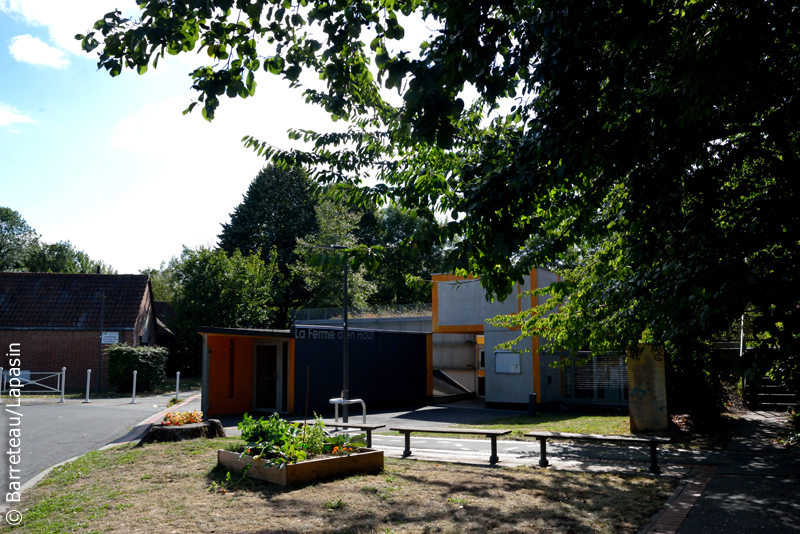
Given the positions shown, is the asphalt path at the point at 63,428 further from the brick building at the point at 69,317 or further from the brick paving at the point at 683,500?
the brick building at the point at 69,317

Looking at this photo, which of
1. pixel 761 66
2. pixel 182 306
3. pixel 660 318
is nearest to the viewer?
pixel 761 66

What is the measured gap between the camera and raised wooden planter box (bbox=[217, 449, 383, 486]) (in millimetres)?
7340

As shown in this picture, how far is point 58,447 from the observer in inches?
442

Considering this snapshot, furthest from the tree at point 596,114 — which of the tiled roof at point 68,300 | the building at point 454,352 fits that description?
the tiled roof at point 68,300

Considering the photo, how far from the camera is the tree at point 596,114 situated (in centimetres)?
527

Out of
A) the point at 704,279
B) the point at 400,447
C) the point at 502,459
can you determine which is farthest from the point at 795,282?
the point at 400,447

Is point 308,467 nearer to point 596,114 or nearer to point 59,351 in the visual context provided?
point 596,114

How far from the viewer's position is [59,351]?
2986cm

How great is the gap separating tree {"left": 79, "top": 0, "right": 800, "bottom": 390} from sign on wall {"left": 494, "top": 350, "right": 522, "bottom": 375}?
12444 millimetres

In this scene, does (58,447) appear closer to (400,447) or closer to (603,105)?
(400,447)

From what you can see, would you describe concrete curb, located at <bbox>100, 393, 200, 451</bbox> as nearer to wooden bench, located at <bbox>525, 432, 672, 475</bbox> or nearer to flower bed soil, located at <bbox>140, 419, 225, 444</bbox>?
flower bed soil, located at <bbox>140, 419, 225, 444</bbox>

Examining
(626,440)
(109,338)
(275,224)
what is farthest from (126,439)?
(275,224)

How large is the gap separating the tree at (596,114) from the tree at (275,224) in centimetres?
4036

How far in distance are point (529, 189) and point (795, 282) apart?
8.54 feet
